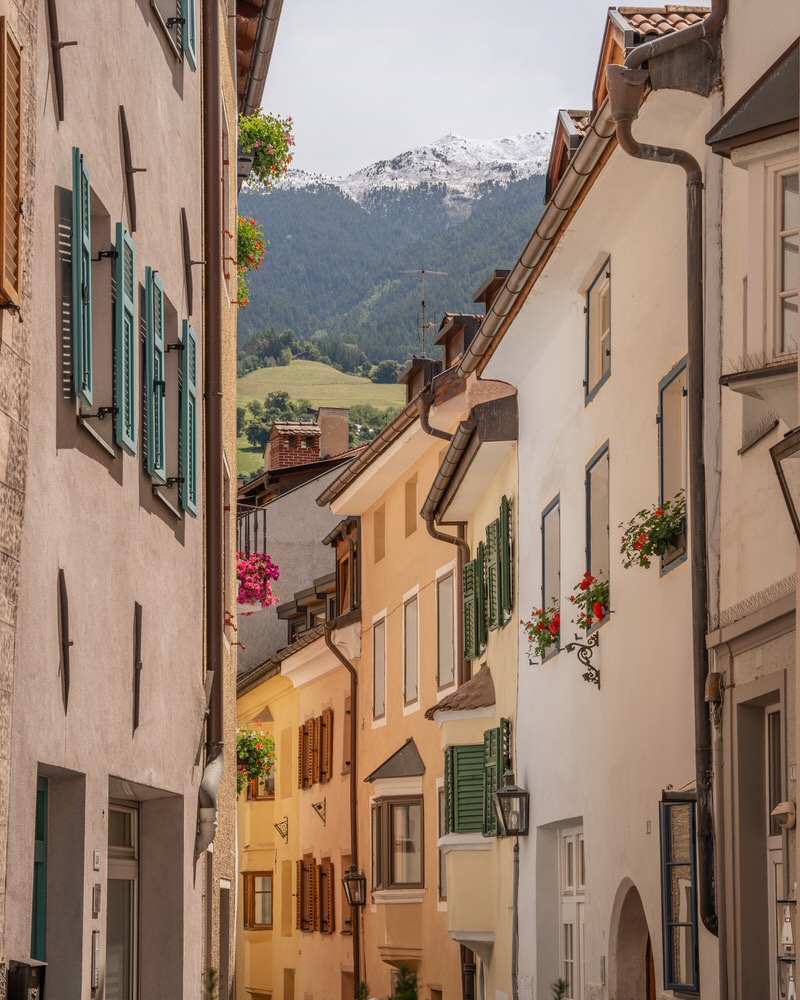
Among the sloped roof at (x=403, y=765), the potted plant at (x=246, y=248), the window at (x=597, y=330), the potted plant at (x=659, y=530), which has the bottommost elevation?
the sloped roof at (x=403, y=765)

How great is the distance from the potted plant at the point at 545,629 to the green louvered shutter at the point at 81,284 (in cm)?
736

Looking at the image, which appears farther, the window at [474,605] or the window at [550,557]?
the window at [474,605]

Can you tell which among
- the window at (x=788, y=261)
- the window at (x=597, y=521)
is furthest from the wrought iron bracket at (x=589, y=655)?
the window at (x=788, y=261)

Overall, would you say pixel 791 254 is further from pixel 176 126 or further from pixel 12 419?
pixel 176 126

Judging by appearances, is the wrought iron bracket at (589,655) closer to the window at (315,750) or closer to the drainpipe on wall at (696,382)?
the drainpipe on wall at (696,382)

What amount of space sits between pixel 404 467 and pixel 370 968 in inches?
326

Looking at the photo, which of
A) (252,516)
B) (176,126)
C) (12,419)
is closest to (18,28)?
(12,419)

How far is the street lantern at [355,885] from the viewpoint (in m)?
28.0

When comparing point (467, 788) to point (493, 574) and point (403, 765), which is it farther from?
point (403, 765)

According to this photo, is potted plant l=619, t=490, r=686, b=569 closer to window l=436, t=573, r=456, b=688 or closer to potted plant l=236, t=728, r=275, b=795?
potted plant l=236, t=728, r=275, b=795

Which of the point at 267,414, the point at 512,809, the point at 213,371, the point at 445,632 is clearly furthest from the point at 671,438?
the point at 267,414

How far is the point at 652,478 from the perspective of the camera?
12.1 metres

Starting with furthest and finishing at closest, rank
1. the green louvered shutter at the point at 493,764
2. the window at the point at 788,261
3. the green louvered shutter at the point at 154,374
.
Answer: the green louvered shutter at the point at 493,764 → the green louvered shutter at the point at 154,374 → the window at the point at 788,261

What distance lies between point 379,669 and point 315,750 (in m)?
4.58
